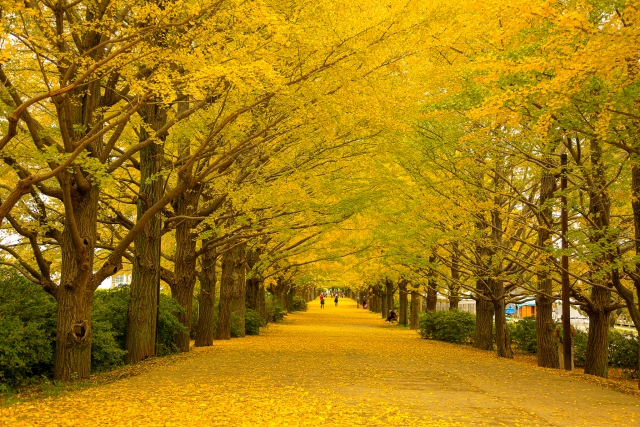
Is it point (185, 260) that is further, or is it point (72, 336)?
point (185, 260)

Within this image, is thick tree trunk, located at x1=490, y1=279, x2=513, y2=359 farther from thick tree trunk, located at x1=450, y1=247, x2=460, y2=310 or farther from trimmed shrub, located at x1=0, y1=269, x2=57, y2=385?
trimmed shrub, located at x1=0, y1=269, x2=57, y2=385

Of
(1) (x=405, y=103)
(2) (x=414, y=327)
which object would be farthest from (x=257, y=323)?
(1) (x=405, y=103)

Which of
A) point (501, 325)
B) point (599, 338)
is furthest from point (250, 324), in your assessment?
point (599, 338)

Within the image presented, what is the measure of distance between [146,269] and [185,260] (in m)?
2.88

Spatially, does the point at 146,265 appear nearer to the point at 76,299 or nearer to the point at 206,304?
the point at 76,299

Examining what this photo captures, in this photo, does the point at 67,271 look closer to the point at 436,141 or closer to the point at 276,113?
the point at 276,113

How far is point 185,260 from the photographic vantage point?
54.0 ft

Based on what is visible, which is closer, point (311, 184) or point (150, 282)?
point (150, 282)

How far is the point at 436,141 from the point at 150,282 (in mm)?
6886

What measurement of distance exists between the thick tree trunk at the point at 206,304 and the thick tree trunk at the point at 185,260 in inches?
63.6

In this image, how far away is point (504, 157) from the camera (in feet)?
51.9

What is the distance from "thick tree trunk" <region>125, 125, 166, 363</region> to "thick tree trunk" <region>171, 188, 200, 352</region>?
2.02m

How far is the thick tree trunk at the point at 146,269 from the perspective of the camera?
1327 cm

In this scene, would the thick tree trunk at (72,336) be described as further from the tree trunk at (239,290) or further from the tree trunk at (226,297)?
the tree trunk at (239,290)
